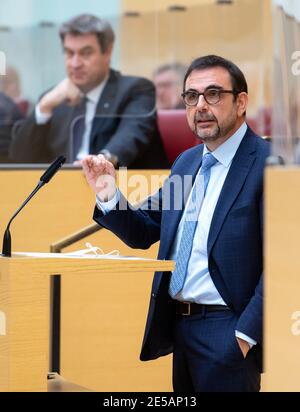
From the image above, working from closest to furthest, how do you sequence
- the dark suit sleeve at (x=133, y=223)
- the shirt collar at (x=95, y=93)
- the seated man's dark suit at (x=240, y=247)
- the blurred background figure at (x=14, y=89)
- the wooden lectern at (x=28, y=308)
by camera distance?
the wooden lectern at (x=28, y=308)
the seated man's dark suit at (x=240, y=247)
the dark suit sleeve at (x=133, y=223)
the shirt collar at (x=95, y=93)
the blurred background figure at (x=14, y=89)

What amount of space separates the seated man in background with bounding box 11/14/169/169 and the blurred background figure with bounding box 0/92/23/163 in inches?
1.6

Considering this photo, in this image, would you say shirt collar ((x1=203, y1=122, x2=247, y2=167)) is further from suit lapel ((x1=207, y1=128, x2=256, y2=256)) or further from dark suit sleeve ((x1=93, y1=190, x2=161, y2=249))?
dark suit sleeve ((x1=93, y1=190, x2=161, y2=249))

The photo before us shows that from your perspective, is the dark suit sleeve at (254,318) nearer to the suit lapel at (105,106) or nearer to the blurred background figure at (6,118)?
the suit lapel at (105,106)

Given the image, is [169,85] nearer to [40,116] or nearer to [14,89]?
[40,116]

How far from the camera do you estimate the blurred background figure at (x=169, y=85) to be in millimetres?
6129

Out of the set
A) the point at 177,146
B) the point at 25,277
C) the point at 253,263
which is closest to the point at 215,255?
the point at 253,263

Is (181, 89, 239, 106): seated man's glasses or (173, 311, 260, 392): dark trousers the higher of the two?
(181, 89, 239, 106): seated man's glasses

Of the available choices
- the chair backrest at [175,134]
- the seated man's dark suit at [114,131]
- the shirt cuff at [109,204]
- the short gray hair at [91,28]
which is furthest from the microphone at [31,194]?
the short gray hair at [91,28]

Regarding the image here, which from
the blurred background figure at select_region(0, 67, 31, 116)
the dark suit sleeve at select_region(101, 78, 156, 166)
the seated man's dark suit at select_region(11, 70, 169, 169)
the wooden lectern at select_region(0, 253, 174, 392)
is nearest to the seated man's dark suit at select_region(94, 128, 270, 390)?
the wooden lectern at select_region(0, 253, 174, 392)

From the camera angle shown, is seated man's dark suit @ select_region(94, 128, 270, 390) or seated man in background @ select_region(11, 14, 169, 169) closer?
seated man's dark suit @ select_region(94, 128, 270, 390)

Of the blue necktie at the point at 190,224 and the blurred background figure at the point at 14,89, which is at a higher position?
the blurred background figure at the point at 14,89

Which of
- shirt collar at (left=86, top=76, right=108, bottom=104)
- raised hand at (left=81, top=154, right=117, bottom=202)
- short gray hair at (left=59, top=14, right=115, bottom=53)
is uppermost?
short gray hair at (left=59, top=14, right=115, bottom=53)

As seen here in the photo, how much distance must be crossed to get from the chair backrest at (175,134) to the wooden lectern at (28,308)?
2.64 metres

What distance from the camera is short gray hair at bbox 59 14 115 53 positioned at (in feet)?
20.3
